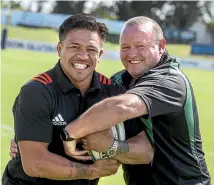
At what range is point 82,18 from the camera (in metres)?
3.91

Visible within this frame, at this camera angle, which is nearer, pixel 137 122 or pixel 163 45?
pixel 137 122

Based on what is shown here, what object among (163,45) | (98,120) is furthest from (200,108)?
(98,120)

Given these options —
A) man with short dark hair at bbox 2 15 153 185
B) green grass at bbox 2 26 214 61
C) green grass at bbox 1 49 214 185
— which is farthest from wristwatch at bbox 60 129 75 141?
green grass at bbox 2 26 214 61

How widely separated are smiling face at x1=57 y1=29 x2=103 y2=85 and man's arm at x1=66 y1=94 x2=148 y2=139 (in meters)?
0.52

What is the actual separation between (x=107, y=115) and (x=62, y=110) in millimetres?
465

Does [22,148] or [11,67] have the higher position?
[22,148]

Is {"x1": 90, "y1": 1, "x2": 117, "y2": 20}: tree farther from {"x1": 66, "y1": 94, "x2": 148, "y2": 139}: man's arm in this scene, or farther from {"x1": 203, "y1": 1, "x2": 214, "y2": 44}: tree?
{"x1": 66, "y1": 94, "x2": 148, "y2": 139}: man's arm

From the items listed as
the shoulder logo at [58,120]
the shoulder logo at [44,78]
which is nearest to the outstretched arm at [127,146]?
the shoulder logo at [58,120]

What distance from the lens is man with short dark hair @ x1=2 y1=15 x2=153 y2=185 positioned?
3.63 metres

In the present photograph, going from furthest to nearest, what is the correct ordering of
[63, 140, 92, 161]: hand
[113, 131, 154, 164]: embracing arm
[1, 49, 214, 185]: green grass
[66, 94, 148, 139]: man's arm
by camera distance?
[1, 49, 214, 185]: green grass
[113, 131, 154, 164]: embracing arm
[63, 140, 92, 161]: hand
[66, 94, 148, 139]: man's arm

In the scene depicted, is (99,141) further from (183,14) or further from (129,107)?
(183,14)

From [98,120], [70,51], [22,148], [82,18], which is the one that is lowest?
[22,148]

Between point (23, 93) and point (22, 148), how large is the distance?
381mm

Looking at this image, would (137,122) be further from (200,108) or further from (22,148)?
(200,108)
